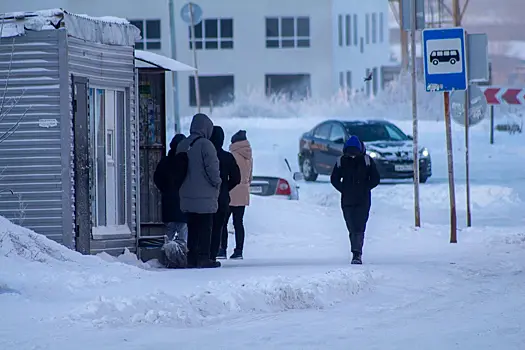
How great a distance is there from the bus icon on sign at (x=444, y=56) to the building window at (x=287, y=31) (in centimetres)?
4278

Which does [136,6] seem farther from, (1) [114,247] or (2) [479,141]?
(1) [114,247]

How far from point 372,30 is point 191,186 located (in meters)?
57.2

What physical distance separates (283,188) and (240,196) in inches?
214

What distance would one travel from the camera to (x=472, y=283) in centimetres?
1296

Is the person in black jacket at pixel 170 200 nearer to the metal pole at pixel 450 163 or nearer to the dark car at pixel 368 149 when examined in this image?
the metal pole at pixel 450 163

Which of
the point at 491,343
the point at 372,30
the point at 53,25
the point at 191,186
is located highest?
the point at 372,30

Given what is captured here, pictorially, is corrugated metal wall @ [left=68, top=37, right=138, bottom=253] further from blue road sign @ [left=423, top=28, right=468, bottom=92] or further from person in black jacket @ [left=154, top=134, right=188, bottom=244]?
blue road sign @ [left=423, top=28, right=468, bottom=92]

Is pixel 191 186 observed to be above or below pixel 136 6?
below

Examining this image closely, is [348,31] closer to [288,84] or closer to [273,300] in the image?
[288,84]

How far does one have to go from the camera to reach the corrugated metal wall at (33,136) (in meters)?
13.4

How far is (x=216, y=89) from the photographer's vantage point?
59312mm

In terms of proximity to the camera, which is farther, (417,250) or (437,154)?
(437,154)

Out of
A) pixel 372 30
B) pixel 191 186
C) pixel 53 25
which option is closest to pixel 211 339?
pixel 191 186

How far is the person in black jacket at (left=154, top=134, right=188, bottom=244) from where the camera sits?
1369 cm
